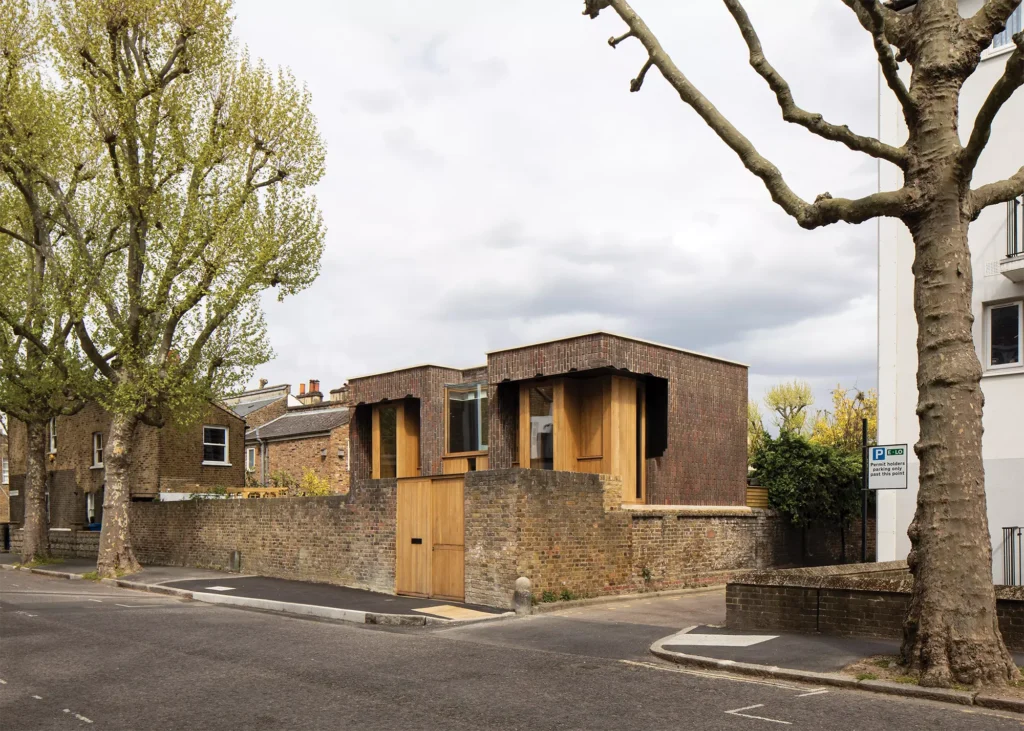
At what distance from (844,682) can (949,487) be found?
6.88 feet

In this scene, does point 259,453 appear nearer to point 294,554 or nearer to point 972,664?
point 294,554

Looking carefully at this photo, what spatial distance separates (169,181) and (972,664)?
20.5 metres

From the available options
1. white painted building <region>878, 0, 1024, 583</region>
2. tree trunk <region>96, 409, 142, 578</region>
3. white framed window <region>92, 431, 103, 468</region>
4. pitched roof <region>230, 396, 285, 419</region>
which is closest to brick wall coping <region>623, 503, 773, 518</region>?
white painted building <region>878, 0, 1024, 583</region>

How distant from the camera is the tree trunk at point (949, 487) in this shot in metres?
8.45

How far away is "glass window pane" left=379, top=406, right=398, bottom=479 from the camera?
82.6 feet

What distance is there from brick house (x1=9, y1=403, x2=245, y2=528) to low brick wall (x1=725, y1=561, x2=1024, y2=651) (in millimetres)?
25463

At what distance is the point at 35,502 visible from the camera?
96.2 feet

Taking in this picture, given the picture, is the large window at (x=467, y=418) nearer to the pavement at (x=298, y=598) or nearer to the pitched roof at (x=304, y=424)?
the pavement at (x=298, y=598)

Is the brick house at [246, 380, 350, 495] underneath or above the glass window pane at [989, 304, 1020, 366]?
underneath

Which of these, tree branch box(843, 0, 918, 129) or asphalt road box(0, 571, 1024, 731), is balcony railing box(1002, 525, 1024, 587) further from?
tree branch box(843, 0, 918, 129)

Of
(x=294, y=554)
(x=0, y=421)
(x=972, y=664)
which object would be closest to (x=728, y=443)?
(x=294, y=554)

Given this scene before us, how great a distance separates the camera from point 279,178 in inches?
934

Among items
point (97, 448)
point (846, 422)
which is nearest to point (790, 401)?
point (846, 422)

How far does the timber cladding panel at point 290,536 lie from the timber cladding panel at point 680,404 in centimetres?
343
